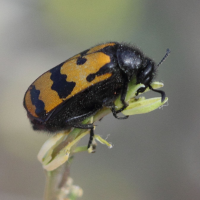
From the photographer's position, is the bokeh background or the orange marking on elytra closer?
the orange marking on elytra

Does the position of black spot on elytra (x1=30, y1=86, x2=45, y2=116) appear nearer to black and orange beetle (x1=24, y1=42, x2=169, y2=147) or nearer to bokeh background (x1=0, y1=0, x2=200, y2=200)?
black and orange beetle (x1=24, y1=42, x2=169, y2=147)

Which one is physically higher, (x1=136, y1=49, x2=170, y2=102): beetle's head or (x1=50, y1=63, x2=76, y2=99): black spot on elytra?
(x1=136, y1=49, x2=170, y2=102): beetle's head

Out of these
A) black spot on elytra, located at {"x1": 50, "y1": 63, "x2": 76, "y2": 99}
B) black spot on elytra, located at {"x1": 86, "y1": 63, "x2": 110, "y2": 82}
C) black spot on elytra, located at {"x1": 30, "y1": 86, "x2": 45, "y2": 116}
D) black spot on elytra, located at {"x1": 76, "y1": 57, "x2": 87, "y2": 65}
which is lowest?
black spot on elytra, located at {"x1": 30, "y1": 86, "x2": 45, "y2": 116}

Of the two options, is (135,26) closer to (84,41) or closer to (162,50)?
(162,50)

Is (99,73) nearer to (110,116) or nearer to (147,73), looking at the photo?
(147,73)

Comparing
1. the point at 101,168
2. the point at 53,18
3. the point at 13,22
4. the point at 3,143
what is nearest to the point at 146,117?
the point at 101,168

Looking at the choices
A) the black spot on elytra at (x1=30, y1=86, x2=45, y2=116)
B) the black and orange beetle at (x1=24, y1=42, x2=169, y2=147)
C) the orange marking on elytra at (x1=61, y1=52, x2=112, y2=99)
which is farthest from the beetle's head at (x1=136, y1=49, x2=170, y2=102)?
the black spot on elytra at (x1=30, y1=86, x2=45, y2=116)

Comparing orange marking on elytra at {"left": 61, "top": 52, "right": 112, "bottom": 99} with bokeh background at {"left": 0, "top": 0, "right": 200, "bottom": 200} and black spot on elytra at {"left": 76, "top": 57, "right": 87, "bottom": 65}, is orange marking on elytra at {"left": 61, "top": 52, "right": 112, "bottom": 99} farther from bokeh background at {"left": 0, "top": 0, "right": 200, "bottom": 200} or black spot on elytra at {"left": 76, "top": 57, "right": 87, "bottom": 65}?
bokeh background at {"left": 0, "top": 0, "right": 200, "bottom": 200}

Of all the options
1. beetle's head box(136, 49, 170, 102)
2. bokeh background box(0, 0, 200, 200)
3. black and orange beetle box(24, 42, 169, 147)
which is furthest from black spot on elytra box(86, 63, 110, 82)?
bokeh background box(0, 0, 200, 200)
